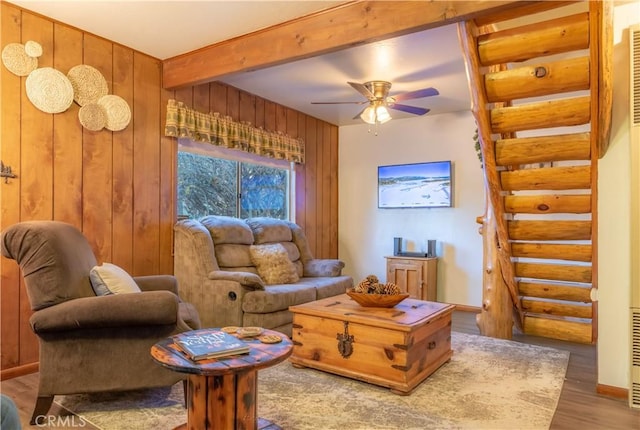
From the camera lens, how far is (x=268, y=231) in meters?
4.33

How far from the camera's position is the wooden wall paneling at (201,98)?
157 inches

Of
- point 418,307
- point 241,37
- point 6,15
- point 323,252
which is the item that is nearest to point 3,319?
point 6,15

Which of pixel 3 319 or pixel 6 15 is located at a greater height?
pixel 6 15

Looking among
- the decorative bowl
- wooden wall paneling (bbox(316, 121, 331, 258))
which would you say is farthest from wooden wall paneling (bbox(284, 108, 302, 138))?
the decorative bowl

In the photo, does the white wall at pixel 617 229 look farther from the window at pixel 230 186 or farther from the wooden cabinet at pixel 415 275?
the window at pixel 230 186

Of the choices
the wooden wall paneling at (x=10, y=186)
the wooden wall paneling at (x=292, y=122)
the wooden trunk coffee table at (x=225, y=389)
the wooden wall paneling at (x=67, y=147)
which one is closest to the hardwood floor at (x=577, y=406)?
the wooden wall paneling at (x=10, y=186)

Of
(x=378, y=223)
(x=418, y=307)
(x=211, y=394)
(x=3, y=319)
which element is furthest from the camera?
(x=378, y=223)

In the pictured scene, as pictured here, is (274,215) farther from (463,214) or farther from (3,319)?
(3,319)

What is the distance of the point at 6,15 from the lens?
2.70m

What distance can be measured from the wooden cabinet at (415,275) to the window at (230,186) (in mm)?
1561

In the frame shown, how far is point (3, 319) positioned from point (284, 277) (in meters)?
2.19

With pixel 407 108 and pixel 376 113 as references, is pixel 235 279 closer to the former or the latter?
pixel 376 113

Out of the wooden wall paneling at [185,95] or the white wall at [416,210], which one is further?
the white wall at [416,210]

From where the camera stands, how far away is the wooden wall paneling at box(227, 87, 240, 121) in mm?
4387
